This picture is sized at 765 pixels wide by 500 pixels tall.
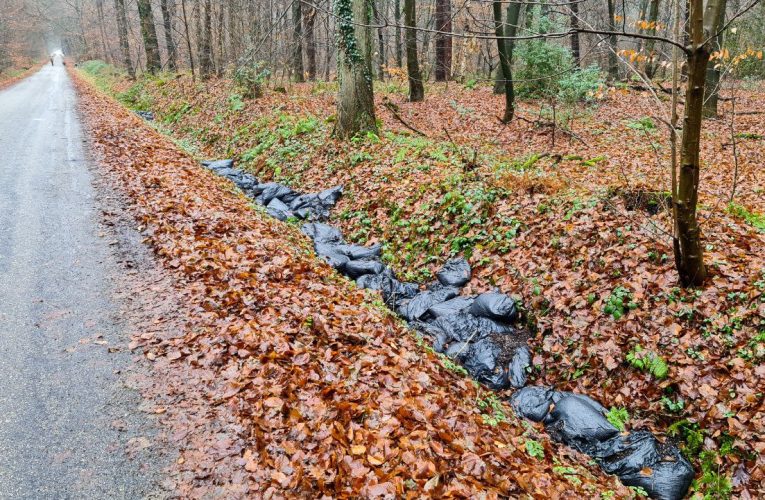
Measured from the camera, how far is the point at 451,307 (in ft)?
21.0

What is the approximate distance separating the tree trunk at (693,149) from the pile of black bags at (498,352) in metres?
1.90

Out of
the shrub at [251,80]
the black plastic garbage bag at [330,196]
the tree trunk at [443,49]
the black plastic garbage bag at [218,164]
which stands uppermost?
the tree trunk at [443,49]

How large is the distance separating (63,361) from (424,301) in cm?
431

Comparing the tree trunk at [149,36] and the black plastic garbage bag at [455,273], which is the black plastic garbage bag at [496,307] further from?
the tree trunk at [149,36]

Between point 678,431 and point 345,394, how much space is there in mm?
3250

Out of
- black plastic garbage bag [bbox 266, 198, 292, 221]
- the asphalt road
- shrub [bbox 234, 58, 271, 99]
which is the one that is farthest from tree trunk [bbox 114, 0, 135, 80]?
the asphalt road

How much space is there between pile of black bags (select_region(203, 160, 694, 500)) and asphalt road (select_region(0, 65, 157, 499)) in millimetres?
3502

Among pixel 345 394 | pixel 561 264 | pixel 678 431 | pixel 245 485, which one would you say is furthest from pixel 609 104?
pixel 245 485

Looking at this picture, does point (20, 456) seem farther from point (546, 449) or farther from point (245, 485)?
point (546, 449)

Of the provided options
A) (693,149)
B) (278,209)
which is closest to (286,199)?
(278,209)

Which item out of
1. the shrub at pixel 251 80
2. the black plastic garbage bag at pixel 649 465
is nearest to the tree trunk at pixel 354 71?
the shrub at pixel 251 80

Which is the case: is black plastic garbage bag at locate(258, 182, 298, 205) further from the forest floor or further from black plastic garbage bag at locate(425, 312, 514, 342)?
black plastic garbage bag at locate(425, 312, 514, 342)

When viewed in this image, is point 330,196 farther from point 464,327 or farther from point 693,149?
point 693,149

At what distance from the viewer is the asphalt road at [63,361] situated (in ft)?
10.3
